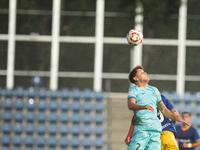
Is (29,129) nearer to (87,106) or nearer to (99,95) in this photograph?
(87,106)

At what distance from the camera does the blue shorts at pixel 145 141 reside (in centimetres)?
512

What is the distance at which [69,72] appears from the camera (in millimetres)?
15156

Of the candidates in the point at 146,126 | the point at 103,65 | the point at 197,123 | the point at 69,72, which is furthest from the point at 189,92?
the point at 146,126

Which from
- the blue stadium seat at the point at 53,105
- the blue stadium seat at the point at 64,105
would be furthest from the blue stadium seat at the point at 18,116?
the blue stadium seat at the point at 64,105

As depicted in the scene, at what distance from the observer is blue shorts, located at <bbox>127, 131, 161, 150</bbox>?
5.12 metres

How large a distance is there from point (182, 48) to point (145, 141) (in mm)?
10672

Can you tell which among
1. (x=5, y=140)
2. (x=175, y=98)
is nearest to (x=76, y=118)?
(x=5, y=140)

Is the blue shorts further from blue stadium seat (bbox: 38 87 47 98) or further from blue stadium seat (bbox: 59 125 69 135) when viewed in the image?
blue stadium seat (bbox: 38 87 47 98)

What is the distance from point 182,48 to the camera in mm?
15336

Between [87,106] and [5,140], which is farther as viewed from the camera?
[87,106]

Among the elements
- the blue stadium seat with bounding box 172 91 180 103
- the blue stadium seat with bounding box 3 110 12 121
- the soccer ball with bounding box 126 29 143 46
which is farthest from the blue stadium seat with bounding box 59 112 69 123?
the soccer ball with bounding box 126 29 143 46

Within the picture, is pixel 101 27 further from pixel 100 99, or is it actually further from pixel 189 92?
pixel 189 92

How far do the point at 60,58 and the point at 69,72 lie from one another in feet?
2.04

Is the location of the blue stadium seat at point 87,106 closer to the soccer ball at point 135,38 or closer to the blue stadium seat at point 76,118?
the blue stadium seat at point 76,118
